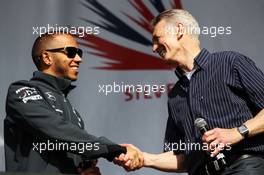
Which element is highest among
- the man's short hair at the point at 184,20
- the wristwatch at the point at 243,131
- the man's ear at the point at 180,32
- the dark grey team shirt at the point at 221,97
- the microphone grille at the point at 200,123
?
the man's short hair at the point at 184,20

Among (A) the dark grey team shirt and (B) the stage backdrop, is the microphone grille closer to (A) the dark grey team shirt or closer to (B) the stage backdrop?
(A) the dark grey team shirt

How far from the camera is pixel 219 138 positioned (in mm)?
2562

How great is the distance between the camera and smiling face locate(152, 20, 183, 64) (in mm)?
2932

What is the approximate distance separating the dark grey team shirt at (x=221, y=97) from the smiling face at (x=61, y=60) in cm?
48

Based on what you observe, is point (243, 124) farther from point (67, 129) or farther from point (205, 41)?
point (205, 41)

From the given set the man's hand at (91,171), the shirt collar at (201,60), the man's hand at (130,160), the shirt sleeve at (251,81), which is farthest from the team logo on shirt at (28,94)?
the shirt sleeve at (251,81)

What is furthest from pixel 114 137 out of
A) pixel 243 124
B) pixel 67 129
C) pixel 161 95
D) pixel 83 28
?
pixel 243 124

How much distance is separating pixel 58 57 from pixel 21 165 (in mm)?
508

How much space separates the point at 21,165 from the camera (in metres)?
2.69

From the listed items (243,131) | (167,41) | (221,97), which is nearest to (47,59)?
(167,41)

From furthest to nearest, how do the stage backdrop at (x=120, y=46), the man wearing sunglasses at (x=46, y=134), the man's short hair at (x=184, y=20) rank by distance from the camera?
the stage backdrop at (x=120, y=46), the man's short hair at (x=184, y=20), the man wearing sunglasses at (x=46, y=134)

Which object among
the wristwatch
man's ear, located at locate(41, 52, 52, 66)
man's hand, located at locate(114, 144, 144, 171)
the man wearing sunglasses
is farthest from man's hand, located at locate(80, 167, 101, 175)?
the wristwatch

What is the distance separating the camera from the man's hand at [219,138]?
101 inches

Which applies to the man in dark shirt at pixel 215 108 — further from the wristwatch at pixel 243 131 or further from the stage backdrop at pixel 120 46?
the stage backdrop at pixel 120 46
